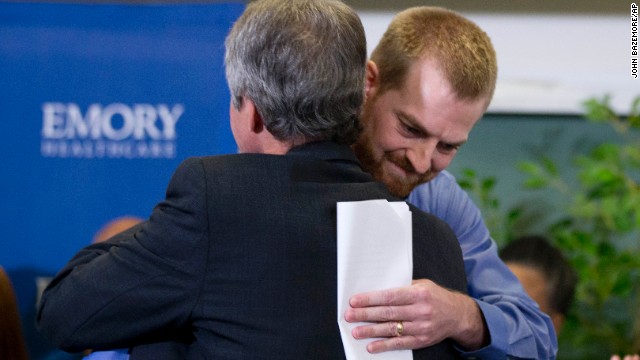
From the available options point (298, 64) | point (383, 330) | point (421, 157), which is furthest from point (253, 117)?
point (421, 157)

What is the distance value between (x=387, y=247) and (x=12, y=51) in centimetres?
225

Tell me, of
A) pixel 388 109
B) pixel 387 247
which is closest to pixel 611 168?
pixel 388 109

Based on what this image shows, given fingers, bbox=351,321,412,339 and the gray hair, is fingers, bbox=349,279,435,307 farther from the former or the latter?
the gray hair

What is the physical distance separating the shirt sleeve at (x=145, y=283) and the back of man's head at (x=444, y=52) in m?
0.67

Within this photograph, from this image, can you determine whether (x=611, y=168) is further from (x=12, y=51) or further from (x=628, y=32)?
(x=12, y=51)

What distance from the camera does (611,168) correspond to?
13.3 ft

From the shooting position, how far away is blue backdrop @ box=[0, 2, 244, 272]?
10.7ft

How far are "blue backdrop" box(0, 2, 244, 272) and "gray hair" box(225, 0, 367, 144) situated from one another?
5.97 feet

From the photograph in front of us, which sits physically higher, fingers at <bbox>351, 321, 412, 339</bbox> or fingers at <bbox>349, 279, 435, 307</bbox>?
fingers at <bbox>349, 279, 435, 307</bbox>

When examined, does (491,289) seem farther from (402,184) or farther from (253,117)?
(253,117)

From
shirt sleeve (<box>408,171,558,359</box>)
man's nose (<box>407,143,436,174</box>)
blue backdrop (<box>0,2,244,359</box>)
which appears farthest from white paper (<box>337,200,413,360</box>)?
blue backdrop (<box>0,2,244,359</box>)

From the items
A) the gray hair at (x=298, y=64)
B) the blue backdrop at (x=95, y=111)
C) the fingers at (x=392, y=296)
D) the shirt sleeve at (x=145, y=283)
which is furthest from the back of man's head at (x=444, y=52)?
the blue backdrop at (x=95, y=111)

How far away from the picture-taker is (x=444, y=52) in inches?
74.0

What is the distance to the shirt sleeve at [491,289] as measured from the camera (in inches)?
67.1
